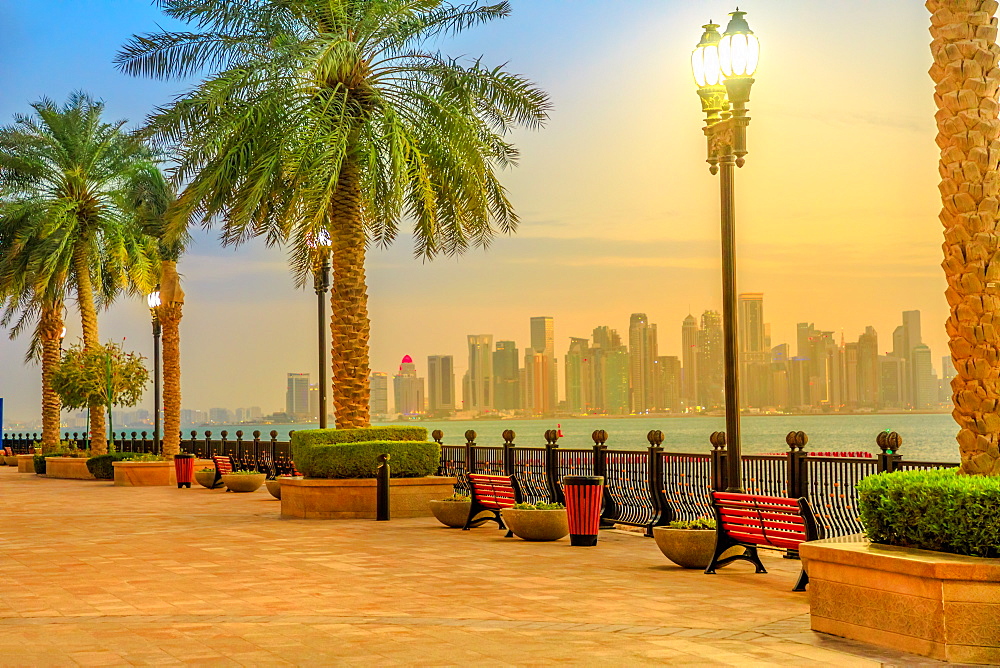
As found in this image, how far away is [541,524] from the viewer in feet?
52.2

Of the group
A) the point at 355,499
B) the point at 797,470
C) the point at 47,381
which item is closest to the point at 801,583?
the point at 797,470

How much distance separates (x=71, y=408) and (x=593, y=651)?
113 ft

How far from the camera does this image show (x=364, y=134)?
2247cm

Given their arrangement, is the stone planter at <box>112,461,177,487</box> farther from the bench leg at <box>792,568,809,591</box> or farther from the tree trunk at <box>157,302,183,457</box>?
the bench leg at <box>792,568,809,591</box>

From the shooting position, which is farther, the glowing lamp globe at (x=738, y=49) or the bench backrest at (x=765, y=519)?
the glowing lamp globe at (x=738, y=49)

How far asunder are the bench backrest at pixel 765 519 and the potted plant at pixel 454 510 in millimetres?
6495

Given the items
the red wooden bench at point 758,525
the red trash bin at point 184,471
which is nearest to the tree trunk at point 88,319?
the red trash bin at point 184,471

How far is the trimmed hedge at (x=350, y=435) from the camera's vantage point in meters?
21.2

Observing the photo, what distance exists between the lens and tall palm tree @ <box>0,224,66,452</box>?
36.4 metres

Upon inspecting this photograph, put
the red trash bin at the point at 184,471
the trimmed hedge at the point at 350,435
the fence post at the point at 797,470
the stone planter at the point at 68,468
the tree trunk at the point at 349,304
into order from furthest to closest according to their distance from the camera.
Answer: the stone planter at the point at 68,468, the red trash bin at the point at 184,471, the tree trunk at the point at 349,304, the trimmed hedge at the point at 350,435, the fence post at the point at 797,470

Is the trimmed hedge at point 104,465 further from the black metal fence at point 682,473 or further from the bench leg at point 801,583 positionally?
the bench leg at point 801,583

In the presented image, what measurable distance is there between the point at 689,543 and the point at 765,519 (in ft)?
3.92

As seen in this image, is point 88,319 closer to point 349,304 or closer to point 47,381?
point 47,381

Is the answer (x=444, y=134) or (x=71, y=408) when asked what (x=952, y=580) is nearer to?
(x=444, y=134)
